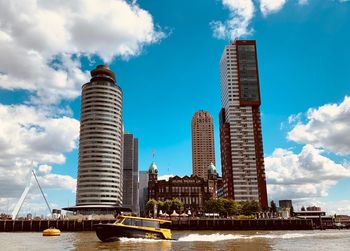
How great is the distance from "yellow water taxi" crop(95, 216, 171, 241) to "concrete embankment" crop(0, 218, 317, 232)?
63.6 metres

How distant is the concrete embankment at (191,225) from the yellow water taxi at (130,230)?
63.6 metres

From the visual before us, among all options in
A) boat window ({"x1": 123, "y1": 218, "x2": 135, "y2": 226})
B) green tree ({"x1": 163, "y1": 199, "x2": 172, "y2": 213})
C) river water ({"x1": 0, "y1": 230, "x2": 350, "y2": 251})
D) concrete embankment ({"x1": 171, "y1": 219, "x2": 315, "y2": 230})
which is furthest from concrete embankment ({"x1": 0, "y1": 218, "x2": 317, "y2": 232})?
boat window ({"x1": 123, "y1": 218, "x2": 135, "y2": 226})

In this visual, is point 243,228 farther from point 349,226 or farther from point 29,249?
point 29,249

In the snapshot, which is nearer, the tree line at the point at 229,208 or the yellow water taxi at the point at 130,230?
the yellow water taxi at the point at 130,230

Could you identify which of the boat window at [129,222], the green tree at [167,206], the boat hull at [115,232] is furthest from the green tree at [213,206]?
the boat hull at [115,232]

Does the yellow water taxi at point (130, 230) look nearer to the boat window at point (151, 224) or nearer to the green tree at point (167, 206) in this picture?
the boat window at point (151, 224)

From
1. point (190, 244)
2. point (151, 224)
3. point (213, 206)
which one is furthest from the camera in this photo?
point (213, 206)

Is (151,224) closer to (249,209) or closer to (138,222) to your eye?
(138,222)

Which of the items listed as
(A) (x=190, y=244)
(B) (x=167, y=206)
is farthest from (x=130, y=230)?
(B) (x=167, y=206)

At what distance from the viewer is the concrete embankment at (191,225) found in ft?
426

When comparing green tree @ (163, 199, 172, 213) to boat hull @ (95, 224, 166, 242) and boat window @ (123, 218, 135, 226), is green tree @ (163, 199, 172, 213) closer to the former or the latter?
boat window @ (123, 218, 135, 226)

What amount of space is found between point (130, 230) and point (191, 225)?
2761 inches

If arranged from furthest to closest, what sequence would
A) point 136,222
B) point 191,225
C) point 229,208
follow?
point 229,208
point 191,225
point 136,222

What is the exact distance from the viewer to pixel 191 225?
130750 mm
